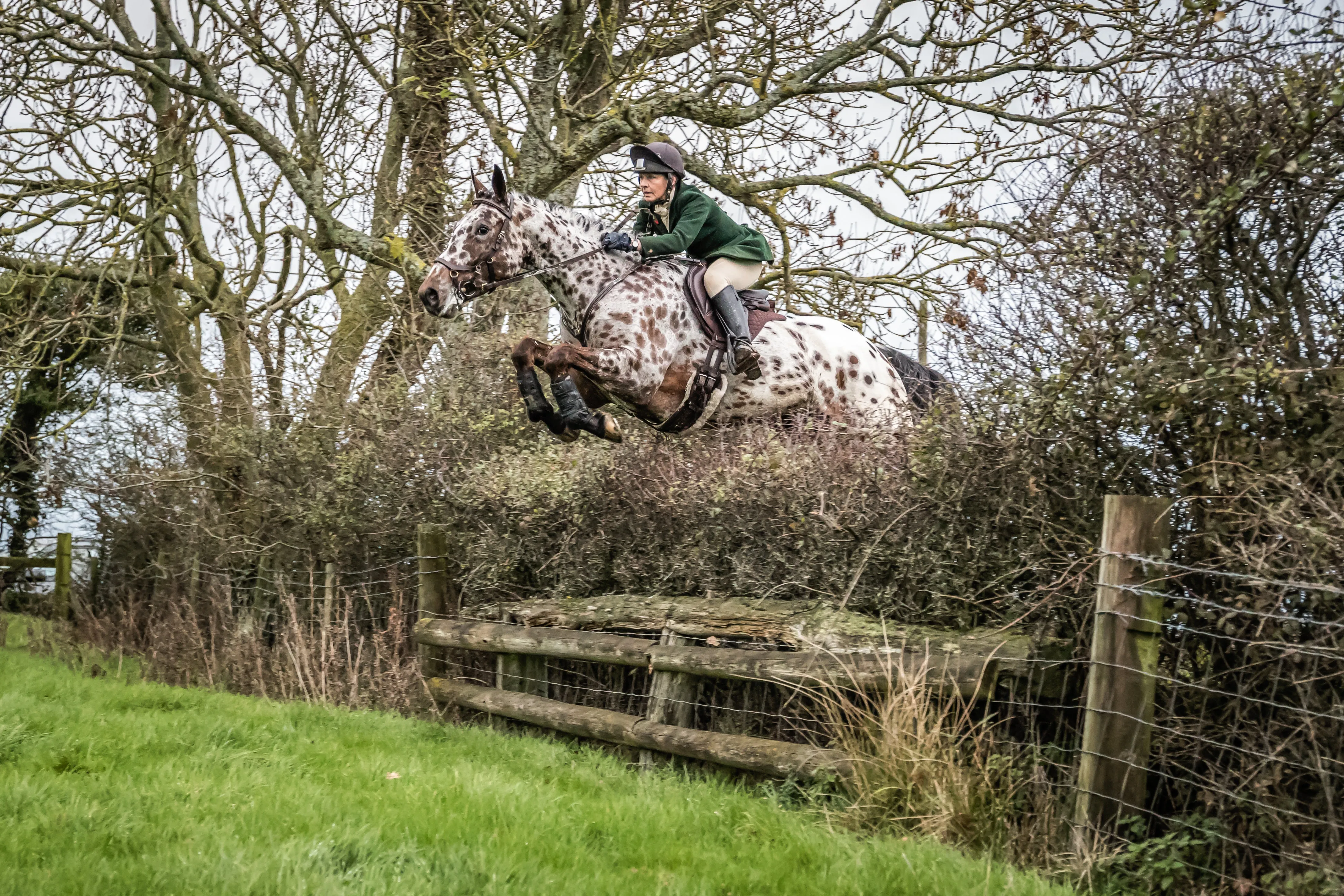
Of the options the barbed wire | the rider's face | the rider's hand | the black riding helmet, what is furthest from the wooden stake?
the barbed wire

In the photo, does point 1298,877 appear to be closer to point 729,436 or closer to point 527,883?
point 527,883

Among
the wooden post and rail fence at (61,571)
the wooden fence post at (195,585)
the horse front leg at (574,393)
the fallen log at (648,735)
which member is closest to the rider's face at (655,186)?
the horse front leg at (574,393)

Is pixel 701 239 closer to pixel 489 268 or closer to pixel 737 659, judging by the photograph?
pixel 489 268

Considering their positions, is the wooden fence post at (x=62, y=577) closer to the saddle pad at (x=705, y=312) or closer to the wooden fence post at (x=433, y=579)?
the wooden fence post at (x=433, y=579)

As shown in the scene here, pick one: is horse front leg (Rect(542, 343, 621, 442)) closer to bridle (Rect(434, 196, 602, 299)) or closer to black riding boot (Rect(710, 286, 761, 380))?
bridle (Rect(434, 196, 602, 299))

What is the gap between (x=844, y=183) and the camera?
12969 millimetres

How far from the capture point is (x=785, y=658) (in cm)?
584

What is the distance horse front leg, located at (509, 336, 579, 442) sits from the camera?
25.4 ft

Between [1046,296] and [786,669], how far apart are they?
2257 mm

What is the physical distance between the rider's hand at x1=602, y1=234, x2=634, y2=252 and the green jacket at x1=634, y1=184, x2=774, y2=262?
87mm

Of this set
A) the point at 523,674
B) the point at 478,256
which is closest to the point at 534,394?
A: the point at 478,256

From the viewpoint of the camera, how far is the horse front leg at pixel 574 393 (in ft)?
25.1

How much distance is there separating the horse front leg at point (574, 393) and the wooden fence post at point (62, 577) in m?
11.3

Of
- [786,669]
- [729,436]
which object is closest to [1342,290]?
[786,669]
